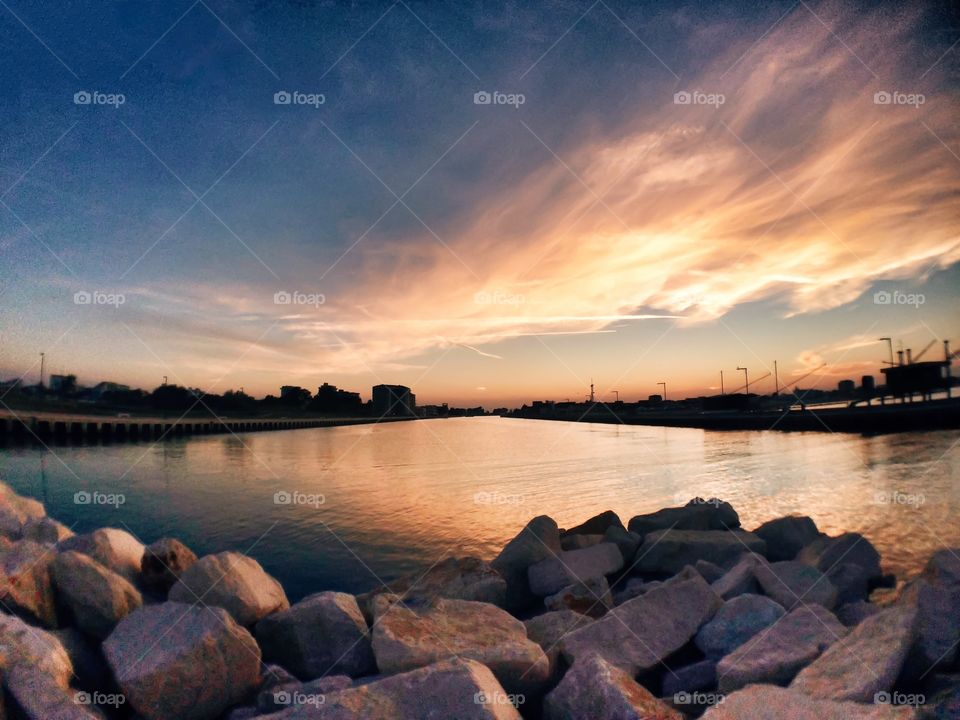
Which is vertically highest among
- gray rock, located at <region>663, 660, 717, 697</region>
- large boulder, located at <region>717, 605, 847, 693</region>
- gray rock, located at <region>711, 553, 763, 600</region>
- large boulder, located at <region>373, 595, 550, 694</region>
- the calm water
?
large boulder, located at <region>373, 595, 550, 694</region>

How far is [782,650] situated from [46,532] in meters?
9.53

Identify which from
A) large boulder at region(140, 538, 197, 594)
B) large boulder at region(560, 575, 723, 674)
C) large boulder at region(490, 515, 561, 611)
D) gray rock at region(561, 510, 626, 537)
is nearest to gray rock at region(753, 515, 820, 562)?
gray rock at region(561, 510, 626, 537)

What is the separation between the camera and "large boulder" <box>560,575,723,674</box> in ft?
17.7

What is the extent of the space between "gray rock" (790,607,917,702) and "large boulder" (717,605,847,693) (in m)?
0.23

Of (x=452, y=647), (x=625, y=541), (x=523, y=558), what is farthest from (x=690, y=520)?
(x=452, y=647)

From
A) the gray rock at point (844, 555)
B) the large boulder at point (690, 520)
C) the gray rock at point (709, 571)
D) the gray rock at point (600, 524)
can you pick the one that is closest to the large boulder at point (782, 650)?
the gray rock at point (709, 571)

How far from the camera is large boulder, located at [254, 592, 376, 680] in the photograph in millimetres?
5649

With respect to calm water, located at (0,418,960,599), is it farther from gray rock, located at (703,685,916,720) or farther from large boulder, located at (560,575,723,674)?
gray rock, located at (703,685,916,720)

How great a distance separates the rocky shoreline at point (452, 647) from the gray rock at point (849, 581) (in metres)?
0.42

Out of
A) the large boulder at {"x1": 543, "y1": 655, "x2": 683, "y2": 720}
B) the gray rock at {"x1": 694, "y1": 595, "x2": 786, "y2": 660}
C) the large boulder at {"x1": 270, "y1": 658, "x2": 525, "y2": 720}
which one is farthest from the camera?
the gray rock at {"x1": 694, "y1": 595, "x2": 786, "y2": 660}

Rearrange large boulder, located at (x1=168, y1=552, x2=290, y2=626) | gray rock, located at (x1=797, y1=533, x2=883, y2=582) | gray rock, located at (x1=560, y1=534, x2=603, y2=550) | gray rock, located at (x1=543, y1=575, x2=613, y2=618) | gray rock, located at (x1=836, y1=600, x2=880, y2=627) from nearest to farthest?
A: large boulder, located at (x1=168, y1=552, x2=290, y2=626), gray rock, located at (x1=836, y1=600, x2=880, y2=627), gray rock, located at (x1=543, y1=575, x2=613, y2=618), gray rock, located at (x1=797, y1=533, x2=883, y2=582), gray rock, located at (x1=560, y1=534, x2=603, y2=550)

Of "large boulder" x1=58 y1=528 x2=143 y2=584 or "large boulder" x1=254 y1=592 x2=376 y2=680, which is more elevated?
"large boulder" x1=58 y1=528 x2=143 y2=584

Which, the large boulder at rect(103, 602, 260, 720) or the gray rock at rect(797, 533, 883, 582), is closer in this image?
the large boulder at rect(103, 602, 260, 720)

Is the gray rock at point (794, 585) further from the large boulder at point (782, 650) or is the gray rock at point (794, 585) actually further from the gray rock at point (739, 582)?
the large boulder at point (782, 650)
